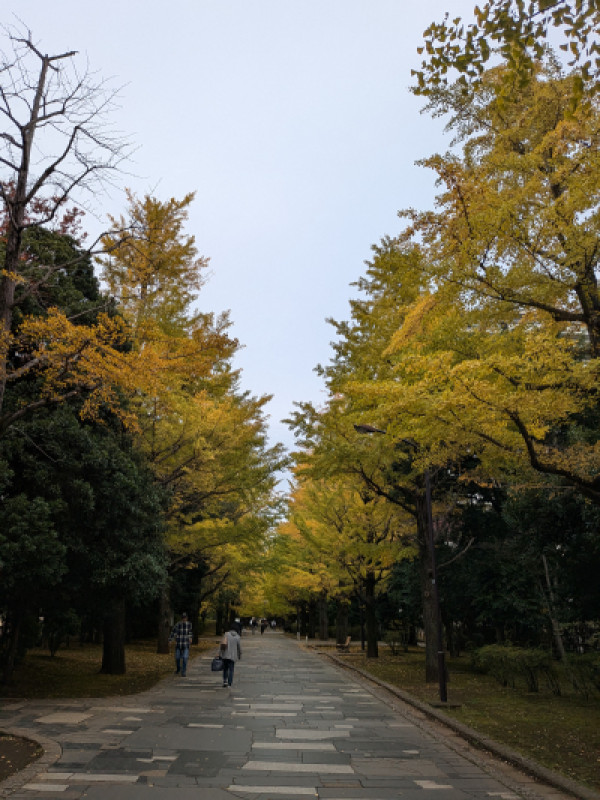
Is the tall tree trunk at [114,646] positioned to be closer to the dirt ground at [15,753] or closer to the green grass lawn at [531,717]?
the green grass lawn at [531,717]

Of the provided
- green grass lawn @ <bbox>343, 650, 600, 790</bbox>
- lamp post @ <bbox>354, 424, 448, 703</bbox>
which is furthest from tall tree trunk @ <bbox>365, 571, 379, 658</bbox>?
lamp post @ <bbox>354, 424, 448, 703</bbox>

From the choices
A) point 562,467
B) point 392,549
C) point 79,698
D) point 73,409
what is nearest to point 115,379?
point 73,409

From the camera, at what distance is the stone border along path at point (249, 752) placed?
5879 millimetres

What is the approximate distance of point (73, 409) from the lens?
11914 millimetres

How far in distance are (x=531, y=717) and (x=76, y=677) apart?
1097cm

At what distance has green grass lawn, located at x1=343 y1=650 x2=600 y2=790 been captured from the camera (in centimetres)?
721

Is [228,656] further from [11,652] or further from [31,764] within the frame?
[31,764]

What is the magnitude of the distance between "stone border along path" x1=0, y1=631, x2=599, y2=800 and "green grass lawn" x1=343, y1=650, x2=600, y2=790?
581 mm

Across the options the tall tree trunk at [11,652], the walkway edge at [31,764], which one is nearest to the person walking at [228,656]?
the tall tree trunk at [11,652]

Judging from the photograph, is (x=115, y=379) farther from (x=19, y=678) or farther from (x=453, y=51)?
(x=19, y=678)

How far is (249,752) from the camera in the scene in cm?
750

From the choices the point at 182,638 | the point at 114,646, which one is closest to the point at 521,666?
the point at 182,638

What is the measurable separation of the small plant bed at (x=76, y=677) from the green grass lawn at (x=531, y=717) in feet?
21.5

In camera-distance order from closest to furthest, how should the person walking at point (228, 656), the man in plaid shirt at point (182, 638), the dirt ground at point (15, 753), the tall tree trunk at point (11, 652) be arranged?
the dirt ground at point (15, 753) < the tall tree trunk at point (11, 652) < the person walking at point (228, 656) < the man in plaid shirt at point (182, 638)
